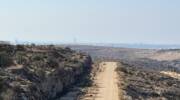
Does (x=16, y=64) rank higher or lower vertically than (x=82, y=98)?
higher

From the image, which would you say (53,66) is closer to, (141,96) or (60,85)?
(60,85)

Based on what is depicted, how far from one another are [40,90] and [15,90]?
4878 mm

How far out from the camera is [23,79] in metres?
33.8

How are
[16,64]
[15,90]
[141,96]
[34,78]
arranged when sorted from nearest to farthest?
[15,90] < [34,78] < [16,64] < [141,96]

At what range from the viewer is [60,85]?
43438mm

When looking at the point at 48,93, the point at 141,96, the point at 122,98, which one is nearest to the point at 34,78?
the point at 48,93

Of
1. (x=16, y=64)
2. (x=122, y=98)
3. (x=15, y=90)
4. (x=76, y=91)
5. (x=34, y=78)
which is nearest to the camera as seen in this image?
(x=15, y=90)

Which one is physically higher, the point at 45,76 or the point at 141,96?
the point at 45,76

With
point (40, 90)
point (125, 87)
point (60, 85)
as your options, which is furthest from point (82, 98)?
point (125, 87)

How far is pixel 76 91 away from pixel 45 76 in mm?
8955

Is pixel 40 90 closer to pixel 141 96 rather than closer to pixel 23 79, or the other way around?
pixel 23 79

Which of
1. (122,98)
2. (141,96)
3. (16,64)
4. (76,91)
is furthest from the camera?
(141,96)

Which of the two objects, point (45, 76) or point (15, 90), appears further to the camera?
point (45, 76)

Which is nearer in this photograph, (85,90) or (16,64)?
(16,64)
